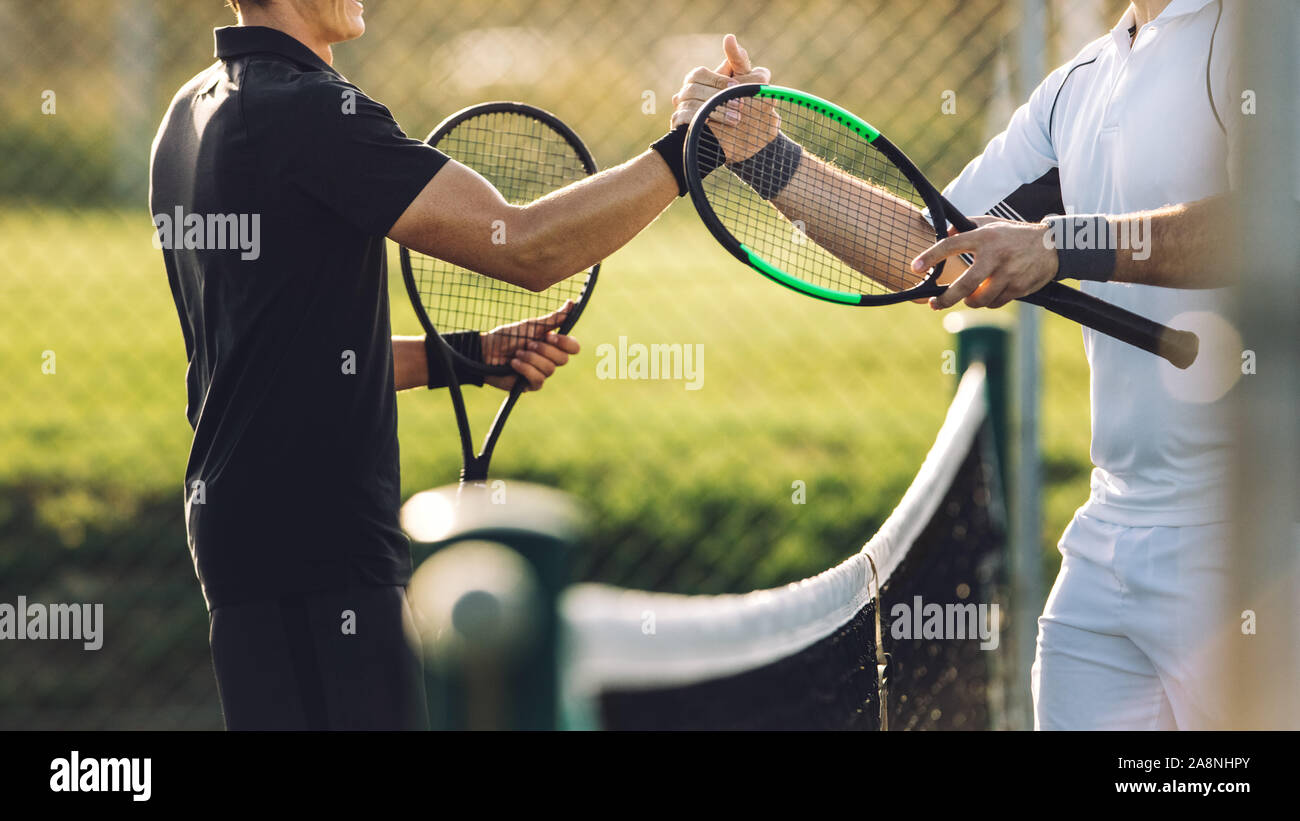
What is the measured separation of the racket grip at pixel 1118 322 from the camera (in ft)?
5.94

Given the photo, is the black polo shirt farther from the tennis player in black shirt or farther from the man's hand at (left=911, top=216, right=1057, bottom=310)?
the man's hand at (left=911, top=216, right=1057, bottom=310)

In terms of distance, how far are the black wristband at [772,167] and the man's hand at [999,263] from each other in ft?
1.37

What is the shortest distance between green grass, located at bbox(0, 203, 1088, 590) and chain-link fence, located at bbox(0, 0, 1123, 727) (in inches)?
0.5

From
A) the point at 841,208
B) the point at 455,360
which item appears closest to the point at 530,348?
the point at 455,360

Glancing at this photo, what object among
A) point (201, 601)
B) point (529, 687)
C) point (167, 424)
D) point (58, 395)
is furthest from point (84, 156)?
point (529, 687)

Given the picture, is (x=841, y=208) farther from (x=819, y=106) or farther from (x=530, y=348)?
(x=530, y=348)

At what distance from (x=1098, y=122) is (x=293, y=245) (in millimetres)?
1245

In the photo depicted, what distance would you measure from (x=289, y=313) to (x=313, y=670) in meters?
0.47

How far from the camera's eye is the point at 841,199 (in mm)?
2154

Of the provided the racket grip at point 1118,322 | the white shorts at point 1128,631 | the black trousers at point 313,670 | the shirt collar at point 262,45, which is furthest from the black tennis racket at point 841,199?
the black trousers at point 313,670
